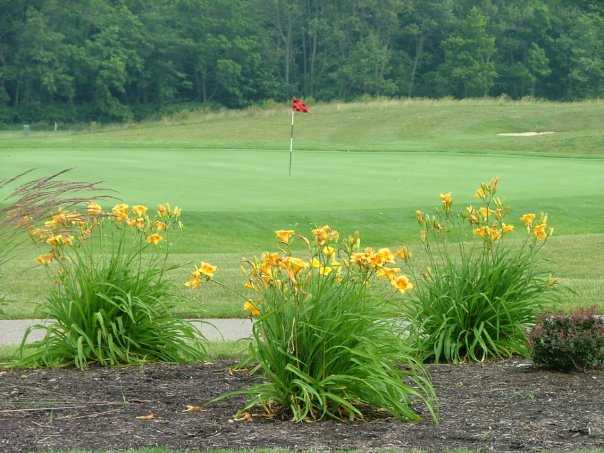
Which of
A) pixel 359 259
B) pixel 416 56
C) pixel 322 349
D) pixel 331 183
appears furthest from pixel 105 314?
pixel 416 56

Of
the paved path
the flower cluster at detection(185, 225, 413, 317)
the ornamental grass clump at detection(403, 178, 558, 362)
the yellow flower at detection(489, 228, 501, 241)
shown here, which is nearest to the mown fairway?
the paved path

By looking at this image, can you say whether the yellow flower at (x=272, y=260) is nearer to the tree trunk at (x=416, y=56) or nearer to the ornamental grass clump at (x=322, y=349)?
the ornamental grass clump at (x=322, y=349)

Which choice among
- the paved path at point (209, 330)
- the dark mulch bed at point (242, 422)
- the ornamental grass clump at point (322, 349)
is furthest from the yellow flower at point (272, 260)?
the paved path at point (209, 330)

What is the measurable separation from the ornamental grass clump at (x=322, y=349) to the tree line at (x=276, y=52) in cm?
6742

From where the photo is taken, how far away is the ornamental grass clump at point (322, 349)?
18.9ft

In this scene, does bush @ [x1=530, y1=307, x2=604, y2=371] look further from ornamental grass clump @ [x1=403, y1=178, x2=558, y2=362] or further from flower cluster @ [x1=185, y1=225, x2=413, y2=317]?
flower cluster @ [x1=185, y1=225, x2=413, y2=317]

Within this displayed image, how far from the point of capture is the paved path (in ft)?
29.0

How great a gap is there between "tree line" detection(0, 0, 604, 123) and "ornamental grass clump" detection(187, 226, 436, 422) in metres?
67.4

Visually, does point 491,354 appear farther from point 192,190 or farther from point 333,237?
point 192,190

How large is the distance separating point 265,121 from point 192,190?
3121cm

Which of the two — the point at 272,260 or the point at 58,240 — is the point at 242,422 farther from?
the point at 58,240

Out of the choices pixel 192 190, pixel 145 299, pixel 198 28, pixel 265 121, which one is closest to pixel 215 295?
pixel 145 299

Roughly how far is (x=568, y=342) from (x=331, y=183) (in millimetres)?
14840

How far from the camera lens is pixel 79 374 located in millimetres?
6824
